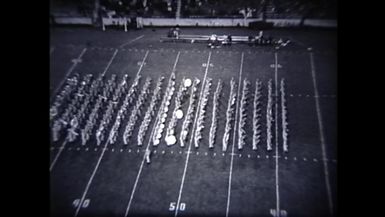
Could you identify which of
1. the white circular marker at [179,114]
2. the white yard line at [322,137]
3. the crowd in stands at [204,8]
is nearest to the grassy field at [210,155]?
the white yard line at [322,137]

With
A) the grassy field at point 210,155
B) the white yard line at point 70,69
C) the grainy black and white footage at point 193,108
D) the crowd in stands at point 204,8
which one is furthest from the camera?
the crowd in stands at point 204,8

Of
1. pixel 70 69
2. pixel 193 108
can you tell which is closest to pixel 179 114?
pixel 193 108

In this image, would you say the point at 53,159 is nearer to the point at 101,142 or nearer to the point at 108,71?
the point at 101,142

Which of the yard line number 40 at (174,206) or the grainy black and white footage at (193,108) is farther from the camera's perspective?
the grainy black and white footage at (193,108)

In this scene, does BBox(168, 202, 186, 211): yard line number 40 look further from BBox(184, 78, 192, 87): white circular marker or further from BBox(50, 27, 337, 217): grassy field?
BBox(184, 78, 192, 87): white circular marker

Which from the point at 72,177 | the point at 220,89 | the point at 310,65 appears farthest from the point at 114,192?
the point at 310,65

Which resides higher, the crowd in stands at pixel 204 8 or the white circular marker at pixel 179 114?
the crowd in stands at pixel 204 8

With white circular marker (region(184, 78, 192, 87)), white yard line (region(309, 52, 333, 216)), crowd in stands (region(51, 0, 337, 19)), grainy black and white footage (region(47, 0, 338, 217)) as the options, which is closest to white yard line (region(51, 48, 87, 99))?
grainy black and white footage (region(47, 0, 338, 217))

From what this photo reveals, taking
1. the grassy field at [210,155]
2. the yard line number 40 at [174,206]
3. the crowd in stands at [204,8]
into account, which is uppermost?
the crowd in stands at [204,8]

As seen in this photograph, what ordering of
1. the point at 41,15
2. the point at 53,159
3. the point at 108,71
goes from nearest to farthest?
the point at 41,15 → the point at 53,159 → the point at 108,71

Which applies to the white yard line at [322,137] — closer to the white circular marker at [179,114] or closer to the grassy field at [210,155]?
the grassy field at [210,155]

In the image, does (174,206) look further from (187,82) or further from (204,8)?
(204,8)
